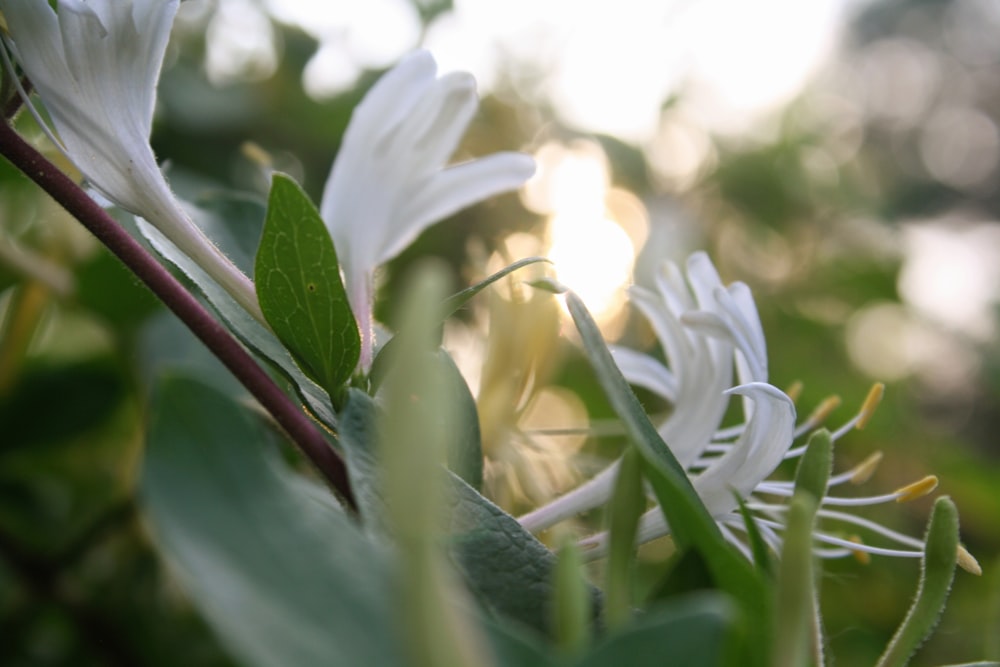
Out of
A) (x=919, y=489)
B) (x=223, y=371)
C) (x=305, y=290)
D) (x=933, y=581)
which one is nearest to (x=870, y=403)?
(x=919, y=489)

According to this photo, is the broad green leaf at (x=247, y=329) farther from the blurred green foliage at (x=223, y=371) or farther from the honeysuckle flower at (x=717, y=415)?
the blurred green foliage at (x=223, y=371)

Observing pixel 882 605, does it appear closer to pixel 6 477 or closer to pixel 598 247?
pixel 598 247

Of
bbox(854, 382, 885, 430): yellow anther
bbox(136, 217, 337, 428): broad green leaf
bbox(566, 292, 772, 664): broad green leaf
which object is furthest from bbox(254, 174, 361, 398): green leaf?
bbox(854, 382, 885, 430): yellow anther

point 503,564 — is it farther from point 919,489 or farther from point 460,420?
point 919,489

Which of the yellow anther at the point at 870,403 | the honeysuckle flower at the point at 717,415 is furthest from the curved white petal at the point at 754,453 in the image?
the yellow anther at the point at 870,403

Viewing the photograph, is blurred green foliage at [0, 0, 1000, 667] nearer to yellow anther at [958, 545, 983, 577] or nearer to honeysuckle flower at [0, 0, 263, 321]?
yellow anther at [958, 545, 983, 577]

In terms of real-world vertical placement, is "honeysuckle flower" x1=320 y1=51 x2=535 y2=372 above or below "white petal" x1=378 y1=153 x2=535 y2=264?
above

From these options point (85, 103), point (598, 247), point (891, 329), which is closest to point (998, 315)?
point (891, 329)
